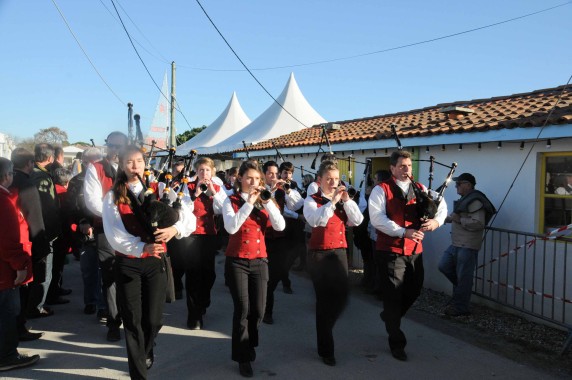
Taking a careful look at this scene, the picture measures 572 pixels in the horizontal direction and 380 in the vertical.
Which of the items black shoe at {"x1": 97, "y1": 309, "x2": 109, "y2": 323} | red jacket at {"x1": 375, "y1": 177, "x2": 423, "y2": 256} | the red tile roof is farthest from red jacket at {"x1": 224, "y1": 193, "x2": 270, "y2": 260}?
the red tile roof

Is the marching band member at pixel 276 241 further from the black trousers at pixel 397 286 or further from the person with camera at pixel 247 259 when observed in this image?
the black trousers at pixel 397 286

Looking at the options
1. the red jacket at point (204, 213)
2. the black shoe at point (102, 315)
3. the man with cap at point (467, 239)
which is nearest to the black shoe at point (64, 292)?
the black shoe at point (102, 315)

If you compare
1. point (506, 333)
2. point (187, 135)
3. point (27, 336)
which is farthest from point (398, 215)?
point (187, 135)

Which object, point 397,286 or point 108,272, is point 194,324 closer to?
A: point 108,272

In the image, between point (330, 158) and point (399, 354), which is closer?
point (399, 354)

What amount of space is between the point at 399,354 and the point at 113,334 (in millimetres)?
2885

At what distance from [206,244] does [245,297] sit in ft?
5.20

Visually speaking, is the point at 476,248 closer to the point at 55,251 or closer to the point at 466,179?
the point at 466,179

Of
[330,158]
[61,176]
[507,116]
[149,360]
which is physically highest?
[507,116]

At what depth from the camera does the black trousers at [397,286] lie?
181 inches

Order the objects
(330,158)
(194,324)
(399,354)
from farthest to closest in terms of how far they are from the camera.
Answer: (330,158), (194,324), (399,354)

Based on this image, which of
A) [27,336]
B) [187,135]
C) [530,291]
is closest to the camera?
[27,336]

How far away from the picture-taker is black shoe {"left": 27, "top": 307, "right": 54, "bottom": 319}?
568 centimetres

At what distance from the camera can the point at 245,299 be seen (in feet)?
13.6
